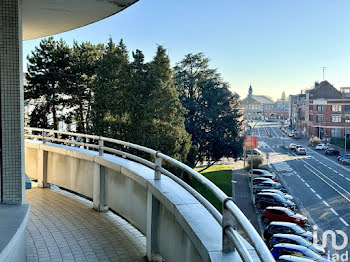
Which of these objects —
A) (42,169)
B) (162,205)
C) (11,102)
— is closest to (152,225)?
(162,205)

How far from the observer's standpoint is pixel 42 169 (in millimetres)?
8273

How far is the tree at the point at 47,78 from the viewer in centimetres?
2991

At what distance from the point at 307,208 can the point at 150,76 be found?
14.4 meters

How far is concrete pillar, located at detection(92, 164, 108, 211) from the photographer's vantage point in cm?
627

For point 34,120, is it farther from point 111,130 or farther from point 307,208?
point 307,208

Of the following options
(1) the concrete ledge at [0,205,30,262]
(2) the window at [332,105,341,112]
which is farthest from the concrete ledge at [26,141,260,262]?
(2) the window at [332,105,341,112]

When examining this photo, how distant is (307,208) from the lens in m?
28.2

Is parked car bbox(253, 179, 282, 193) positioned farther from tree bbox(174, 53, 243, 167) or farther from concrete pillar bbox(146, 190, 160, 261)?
concrete pillar bbox(146, 190, 160, 261)

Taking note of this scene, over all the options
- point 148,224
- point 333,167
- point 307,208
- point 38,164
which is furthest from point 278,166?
point 148,224

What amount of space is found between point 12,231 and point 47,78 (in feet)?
90.6

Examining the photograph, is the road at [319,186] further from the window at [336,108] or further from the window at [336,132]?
the window at [336,108]

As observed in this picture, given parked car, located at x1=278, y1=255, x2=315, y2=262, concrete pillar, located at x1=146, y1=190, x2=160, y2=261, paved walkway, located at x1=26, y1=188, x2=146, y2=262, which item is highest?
concrete pillar, located at x1=146, y1=190, x2=160, y2=261

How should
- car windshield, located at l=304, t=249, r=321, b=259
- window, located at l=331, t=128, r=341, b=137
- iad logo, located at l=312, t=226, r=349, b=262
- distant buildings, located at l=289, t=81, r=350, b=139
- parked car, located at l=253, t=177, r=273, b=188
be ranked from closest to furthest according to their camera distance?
car windshield, located at l=304, t=249, r=321, b=259, iad logo, located at l=312, t=226, r=349, b=262, parked car, located at l=253, t=177, r=273, b=188, distant buildings, located at l=289, t=81, r=350, b=139, window, located at l=331, t=128, r=341, b=137

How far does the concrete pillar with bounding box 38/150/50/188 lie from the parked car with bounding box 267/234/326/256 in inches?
517
